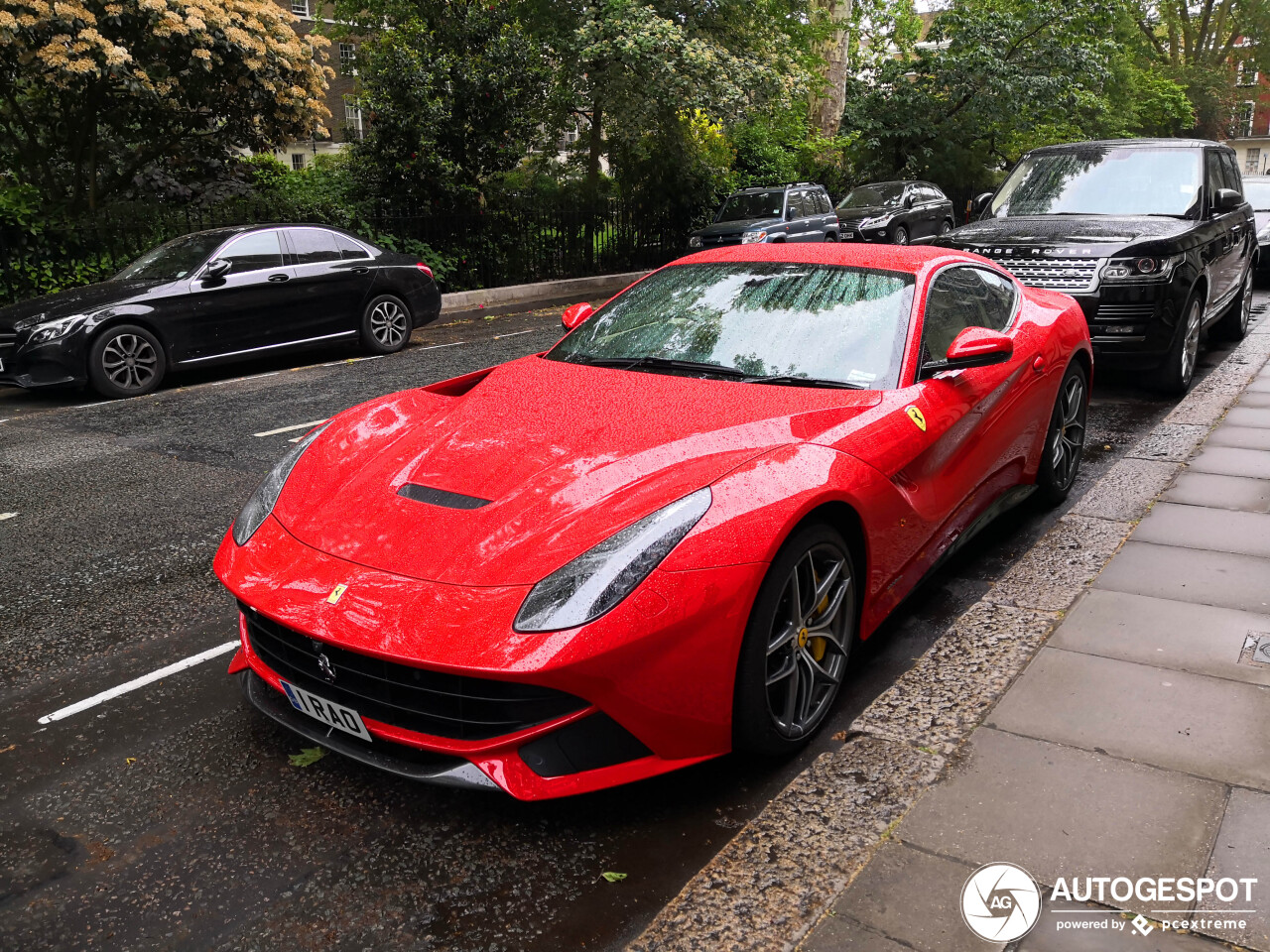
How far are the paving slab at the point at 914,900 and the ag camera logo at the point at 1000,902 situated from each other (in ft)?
0.07

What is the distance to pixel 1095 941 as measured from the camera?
2197mm

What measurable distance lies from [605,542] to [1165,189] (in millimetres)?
8097

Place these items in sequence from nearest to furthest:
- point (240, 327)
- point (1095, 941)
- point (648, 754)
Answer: point (1095, 941) < point (648, 754) < point (240, 327)

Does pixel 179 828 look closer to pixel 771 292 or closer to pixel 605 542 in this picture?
pixel 605 542

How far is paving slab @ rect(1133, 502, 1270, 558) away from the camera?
183 inches

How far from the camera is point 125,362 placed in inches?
367

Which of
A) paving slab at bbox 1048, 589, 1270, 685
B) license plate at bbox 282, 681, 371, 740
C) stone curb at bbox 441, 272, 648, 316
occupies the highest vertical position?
license plate at bbox 282, 681, 371, 740

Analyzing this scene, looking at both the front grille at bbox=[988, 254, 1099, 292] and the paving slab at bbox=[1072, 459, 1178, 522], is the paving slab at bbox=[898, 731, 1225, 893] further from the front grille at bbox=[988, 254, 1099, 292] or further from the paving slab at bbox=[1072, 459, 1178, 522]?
the front grille at bbox=[988, 254, 1099, 292]

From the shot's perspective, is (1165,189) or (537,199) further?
(537,199)

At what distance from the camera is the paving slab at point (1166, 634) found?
11.4 feet

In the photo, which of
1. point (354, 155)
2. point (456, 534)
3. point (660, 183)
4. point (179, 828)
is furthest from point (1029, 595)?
point (660, 183)

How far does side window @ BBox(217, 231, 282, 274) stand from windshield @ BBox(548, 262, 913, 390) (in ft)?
23.2

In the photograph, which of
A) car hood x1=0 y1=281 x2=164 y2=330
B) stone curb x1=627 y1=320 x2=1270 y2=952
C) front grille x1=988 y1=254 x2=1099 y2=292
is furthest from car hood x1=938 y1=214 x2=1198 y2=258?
car hood x1=0 y1=281 x2=164 y2=330

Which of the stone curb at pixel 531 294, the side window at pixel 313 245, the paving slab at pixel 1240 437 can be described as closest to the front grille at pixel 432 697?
the paving slab at pixel 1240 437
